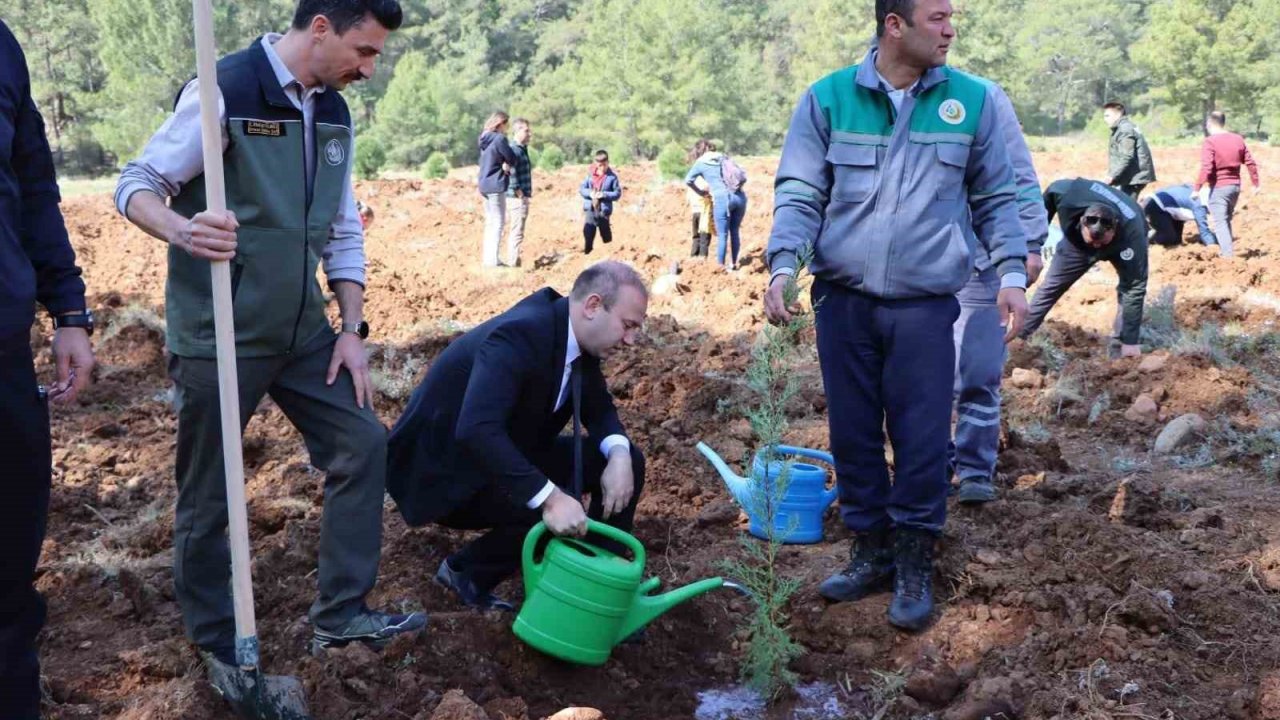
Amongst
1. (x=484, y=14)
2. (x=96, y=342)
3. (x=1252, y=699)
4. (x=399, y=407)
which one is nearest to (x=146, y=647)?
(x=1252, y=699)

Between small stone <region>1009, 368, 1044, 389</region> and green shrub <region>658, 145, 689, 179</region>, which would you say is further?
green shrub <region>658, 145, 689, 179</region>

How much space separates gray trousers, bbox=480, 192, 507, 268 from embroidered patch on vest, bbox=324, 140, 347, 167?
946 cm

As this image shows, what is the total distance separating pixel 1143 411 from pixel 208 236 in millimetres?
6133

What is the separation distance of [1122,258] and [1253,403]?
4.00 feet

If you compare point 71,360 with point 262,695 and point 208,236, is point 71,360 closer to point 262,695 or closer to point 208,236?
point 208,236

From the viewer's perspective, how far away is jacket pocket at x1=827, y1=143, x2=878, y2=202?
378cm

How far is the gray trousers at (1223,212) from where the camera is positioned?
1274cm

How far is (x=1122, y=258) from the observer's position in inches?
308

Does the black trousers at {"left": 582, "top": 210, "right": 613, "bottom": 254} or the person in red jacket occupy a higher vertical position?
the person in red jacket

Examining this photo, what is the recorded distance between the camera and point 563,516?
11.3 ft

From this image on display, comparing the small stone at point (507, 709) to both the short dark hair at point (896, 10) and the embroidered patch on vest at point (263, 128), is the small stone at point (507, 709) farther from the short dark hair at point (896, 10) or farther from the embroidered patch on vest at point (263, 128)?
the short dark hair at point (896, 10)

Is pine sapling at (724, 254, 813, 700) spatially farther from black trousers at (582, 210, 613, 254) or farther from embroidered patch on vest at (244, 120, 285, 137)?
black trousers at (582, 210, 613, 254)

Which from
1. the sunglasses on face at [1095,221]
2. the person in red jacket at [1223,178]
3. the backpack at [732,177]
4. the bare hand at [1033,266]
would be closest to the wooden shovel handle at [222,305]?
the bare hand at [1033,266]

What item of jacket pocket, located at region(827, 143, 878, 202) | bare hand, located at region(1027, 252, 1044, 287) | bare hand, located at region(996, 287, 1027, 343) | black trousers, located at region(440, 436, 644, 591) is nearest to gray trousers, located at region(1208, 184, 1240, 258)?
bare hand, located at region(1027, 252, 1044, 287)
